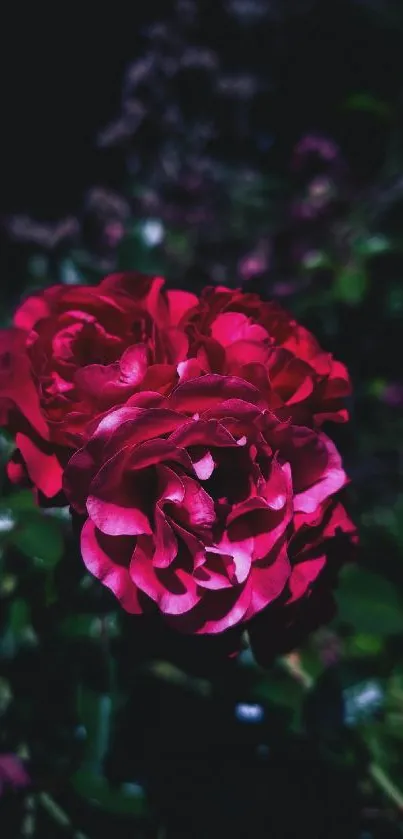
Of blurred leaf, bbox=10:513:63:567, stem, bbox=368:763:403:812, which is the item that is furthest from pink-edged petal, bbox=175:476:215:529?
stem, bbox=368:763:403:812

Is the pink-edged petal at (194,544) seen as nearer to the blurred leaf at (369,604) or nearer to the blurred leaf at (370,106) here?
the blurred leaf at (369,604)

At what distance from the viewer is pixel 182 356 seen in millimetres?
635

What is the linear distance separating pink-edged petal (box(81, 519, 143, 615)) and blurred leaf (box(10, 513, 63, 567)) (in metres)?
0.17

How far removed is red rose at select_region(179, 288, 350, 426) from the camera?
2.05ft

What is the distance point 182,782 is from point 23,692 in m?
0.21

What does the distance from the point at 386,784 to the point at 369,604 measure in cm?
26

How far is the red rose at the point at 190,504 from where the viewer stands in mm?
572

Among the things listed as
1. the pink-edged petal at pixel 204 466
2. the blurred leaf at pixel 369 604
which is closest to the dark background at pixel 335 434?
the blurred leaf at pixel 369 604

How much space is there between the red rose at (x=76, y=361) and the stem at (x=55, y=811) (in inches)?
18.1

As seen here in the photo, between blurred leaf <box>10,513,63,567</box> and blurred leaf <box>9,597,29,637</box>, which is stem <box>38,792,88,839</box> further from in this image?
blurred leaf <box>10,513,63,567</box>

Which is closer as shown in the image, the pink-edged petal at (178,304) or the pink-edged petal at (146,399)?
the pink-edged petal at (146,399)

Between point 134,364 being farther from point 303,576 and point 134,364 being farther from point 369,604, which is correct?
point 369,604

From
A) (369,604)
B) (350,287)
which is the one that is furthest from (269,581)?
(350,287)

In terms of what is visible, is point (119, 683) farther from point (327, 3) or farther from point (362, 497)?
point (327, 3)
